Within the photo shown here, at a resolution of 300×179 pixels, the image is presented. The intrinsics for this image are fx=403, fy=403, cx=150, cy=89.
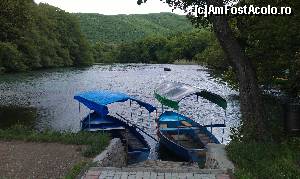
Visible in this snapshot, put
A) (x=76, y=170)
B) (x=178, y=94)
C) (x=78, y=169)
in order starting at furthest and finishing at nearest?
(x=178, y=94)
(x=78, y=169)
(x=76, y=170)

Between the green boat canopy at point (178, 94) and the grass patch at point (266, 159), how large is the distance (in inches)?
324

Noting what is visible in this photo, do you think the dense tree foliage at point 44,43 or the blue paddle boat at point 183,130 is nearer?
the blue paddle boat at point 183,130

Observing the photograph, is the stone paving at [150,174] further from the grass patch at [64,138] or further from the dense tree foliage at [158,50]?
the dense tree foliage at [158,50]

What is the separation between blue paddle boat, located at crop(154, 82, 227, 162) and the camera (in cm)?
2155

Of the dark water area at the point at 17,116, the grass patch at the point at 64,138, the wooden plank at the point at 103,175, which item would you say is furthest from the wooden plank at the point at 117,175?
the dark water area at the point at 17,116

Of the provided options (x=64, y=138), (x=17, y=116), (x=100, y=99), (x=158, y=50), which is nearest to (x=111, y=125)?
(x=100, y=99)

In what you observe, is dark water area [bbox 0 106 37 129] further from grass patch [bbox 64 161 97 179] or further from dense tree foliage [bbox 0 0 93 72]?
grass patch [bbox 64 161 97 179]

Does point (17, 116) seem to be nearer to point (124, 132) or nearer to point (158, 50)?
point (124, 132)

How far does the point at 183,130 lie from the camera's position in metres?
23.7

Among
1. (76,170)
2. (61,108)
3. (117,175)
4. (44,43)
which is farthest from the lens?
(44,43)

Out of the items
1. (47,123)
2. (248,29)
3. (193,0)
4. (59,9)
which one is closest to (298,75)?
(248,29)

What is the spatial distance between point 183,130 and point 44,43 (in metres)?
81.8

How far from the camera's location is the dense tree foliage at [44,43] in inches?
2329

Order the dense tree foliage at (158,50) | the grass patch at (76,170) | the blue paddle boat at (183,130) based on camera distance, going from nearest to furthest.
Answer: the grass patch at (76,170) < the blue paddle boat at (183,130) < the dense tree foliage at (158,50)
